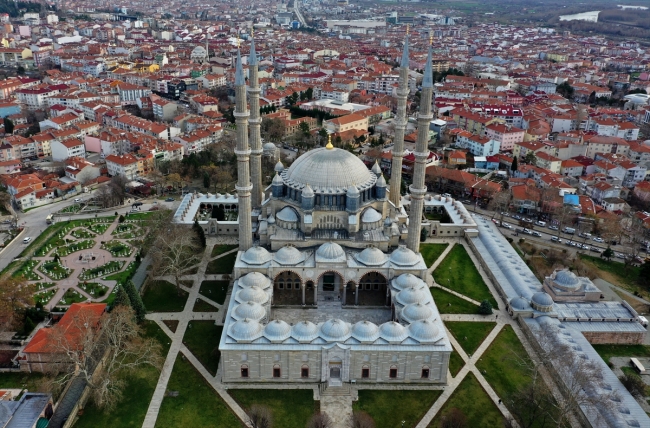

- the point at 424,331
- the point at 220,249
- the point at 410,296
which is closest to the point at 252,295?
the point at 410,296

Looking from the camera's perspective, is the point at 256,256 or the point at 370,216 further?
the point at 370,216

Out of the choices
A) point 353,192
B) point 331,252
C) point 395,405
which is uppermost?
point 353,192

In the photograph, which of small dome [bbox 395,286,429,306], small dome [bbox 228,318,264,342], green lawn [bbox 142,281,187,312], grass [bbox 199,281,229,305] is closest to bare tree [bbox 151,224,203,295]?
green lawn [bbox 142,281,187,312]

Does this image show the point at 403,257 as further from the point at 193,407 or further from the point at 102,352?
the point at 102,352

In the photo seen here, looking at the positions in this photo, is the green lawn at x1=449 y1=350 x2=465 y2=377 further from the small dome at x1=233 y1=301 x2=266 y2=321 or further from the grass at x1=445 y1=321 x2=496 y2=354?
the small dome at x1=233 y1=301 x2=266 y2=321

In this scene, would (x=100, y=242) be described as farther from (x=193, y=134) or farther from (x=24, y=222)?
(x=193, y=134)

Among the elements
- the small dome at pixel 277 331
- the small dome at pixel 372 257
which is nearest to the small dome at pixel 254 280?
the small dome at pixel 277 331

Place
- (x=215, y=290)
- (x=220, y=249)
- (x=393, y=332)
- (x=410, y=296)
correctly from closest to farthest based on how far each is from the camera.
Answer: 1. (x=393, y=332)
2. (x=410, y=296)
3. (x=215, y=290)
4. (x=220, y=249)

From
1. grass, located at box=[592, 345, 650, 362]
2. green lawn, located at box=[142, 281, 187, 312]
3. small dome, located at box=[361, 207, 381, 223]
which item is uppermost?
small dome, located at box=[361, 207, 381, 223]
